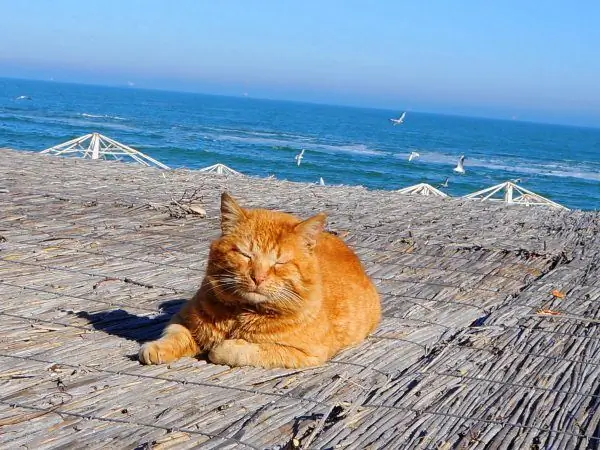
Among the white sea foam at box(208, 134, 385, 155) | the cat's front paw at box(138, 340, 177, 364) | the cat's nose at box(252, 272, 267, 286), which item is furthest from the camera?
the white sea foam at box(208, 134, 385, 155)

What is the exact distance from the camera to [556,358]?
4.00 meters

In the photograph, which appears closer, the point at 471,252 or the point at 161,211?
the point at 471,252

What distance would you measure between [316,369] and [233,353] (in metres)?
0.42

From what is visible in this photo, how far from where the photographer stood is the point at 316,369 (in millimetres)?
3598

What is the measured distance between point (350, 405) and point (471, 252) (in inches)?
150

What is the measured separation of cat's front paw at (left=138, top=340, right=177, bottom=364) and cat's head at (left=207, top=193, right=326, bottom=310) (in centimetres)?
35

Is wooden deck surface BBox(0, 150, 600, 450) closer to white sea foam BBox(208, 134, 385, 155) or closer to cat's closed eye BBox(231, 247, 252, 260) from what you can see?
cat's closed eye BBox(231, 247, 252, 260)

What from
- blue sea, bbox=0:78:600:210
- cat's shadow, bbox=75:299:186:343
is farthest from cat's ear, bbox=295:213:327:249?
blue sea, bbox=0:78:600:210

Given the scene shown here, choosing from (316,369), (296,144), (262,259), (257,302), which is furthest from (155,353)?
(296,144)

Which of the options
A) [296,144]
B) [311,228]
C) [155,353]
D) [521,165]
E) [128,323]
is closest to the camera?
[155,353]

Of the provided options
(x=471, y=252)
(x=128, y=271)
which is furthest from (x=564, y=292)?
(x=128, y=271)

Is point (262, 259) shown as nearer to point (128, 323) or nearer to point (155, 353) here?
point (155, 353)

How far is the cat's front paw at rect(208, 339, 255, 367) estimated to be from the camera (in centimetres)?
348

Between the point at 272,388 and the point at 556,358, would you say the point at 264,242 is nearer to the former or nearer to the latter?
the point at 272,388
